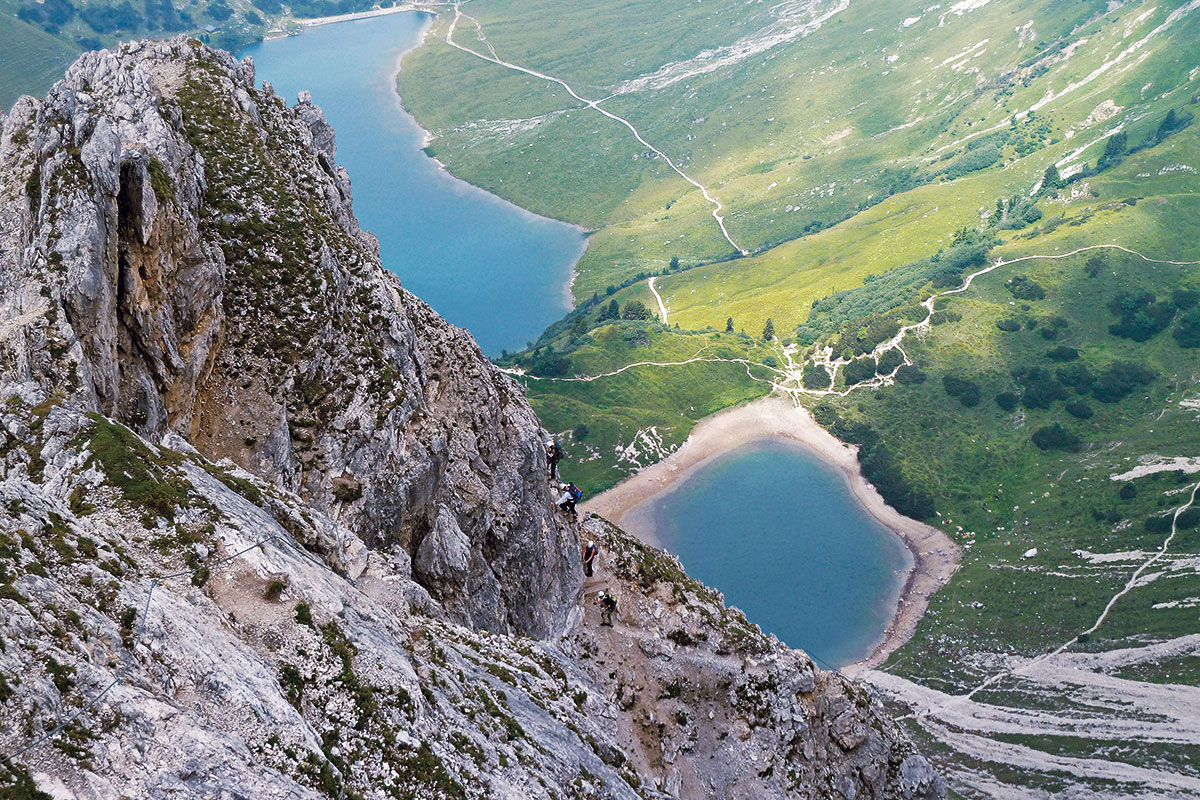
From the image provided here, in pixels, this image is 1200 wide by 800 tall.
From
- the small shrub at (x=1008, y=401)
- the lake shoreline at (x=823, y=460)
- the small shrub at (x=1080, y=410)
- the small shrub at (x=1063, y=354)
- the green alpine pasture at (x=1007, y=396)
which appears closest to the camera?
the green alpine pasture at (x=1007, y=396)

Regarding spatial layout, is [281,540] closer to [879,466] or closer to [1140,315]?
[879,466]

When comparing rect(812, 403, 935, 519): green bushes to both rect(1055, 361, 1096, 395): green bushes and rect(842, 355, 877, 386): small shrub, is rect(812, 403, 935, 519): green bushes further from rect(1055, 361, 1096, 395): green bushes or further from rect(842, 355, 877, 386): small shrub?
rect(1055, 361, 1096, 395): green bushes

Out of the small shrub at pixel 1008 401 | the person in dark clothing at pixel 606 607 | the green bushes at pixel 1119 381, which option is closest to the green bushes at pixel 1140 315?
the green bushes at pixel 1119 381

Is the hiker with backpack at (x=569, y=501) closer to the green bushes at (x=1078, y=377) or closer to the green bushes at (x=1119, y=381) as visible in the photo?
the green bushes at (x=1078, y=377)

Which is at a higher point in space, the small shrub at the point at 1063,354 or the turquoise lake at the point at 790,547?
the small shrub at the point at 1063,354

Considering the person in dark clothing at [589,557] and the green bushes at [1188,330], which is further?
the green bushes at [1188,330]

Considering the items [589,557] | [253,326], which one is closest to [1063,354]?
[589,557]

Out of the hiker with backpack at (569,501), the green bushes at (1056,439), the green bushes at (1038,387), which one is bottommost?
the hiker with backpack at (569,501)

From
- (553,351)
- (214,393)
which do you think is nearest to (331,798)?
(214,393)

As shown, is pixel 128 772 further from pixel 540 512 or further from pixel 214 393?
pixel 540 512
